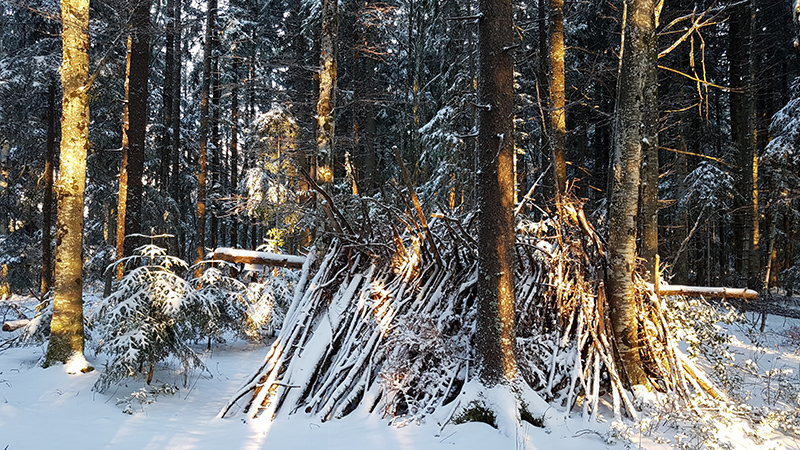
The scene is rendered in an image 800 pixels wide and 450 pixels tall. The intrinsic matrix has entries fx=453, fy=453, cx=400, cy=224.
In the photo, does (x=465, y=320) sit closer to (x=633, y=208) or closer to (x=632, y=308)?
(x=632, y=308)

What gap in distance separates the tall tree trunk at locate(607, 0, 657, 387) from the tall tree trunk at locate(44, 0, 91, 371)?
22.6ft

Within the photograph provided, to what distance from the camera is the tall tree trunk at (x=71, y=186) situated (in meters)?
6.34

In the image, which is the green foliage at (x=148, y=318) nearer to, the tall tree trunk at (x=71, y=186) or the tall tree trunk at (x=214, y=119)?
the tall tree trunk at (x=71, y=186)

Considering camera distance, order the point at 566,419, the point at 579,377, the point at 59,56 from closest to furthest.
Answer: the point at 566,419
the point at 579,377
the point at 59,56

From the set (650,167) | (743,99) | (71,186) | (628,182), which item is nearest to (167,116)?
(71,186)

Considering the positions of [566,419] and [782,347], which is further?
[782,347]

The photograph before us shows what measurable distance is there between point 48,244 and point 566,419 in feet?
47.8

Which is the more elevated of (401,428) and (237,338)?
(401,428)

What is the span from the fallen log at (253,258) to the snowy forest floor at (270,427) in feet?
6.33

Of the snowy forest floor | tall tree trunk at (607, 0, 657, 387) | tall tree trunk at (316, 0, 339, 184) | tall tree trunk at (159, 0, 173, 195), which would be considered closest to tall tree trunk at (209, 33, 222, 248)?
tall tree trunk at (159, 0, 173, 195)

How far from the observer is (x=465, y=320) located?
5020 millimetres

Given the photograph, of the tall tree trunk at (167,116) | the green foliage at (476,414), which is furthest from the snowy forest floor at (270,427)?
the tall tree trunk at (167,116)

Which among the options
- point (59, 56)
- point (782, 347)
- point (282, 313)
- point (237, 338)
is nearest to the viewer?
point (782, 347)

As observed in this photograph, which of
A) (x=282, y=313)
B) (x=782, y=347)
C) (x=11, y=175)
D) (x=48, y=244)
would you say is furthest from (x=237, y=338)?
(x=11, y=175)
